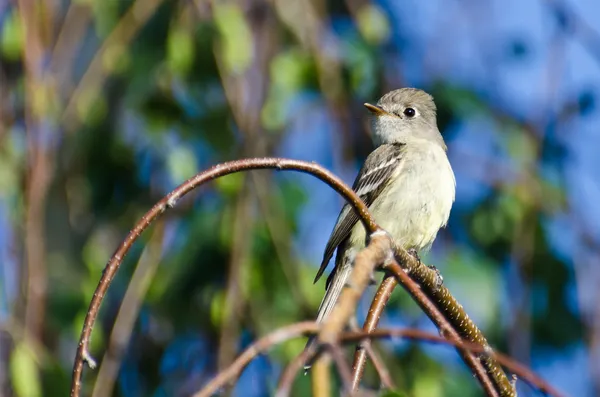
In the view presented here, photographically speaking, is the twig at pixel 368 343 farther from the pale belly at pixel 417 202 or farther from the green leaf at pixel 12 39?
the green leaf at pixel 12 39

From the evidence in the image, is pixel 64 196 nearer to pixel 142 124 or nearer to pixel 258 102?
pixel 142 124

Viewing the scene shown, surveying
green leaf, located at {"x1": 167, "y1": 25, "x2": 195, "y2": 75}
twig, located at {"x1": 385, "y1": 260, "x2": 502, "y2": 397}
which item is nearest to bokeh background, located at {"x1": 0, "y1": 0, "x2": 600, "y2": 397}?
green leaf, located at {"x1": 167, "y1": 25, "x2": 195, "y2": 75}

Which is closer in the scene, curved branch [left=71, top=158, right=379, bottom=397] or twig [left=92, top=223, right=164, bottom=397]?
curved branch [left=71, top=158, right=379, bottom=397]

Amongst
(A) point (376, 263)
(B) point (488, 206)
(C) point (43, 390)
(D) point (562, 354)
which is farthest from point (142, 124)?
(A) point (376, 263)

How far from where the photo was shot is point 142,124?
412cm

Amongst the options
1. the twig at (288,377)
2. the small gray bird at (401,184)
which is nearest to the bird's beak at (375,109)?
the small gray bird at (401,184)

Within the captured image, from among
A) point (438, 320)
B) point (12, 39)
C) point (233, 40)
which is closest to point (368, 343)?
point (438, 320)

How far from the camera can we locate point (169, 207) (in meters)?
1.74

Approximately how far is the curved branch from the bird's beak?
2.34 m

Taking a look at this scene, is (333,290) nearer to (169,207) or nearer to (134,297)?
(134,297)

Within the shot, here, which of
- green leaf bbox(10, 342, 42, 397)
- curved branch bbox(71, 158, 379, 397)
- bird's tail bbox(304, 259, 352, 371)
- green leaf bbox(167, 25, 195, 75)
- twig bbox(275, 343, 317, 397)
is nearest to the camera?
twig bbox(275, 343, 317, 397)

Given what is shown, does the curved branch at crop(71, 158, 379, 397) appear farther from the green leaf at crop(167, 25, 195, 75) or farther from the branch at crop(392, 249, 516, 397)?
the green leaf at crop(167, 25, 195, 75)

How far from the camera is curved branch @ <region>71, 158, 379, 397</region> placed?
154cm

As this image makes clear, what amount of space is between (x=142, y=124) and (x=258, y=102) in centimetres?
53
